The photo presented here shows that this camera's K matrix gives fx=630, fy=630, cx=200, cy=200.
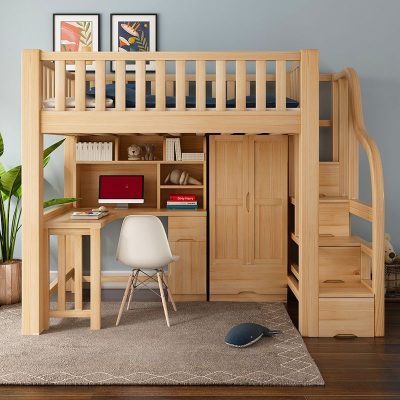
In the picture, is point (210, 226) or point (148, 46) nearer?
point (210, 226)

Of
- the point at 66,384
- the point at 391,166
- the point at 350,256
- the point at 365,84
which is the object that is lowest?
the point at 66,384

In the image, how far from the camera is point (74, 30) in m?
5.63

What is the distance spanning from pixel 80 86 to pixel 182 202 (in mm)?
1587

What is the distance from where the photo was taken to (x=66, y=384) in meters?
3.19

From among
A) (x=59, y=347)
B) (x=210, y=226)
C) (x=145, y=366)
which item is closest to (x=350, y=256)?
(x=210, y=226)

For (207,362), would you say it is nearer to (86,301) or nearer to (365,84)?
(86,301)

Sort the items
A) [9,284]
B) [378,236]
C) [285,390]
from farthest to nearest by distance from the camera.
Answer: [9,284]
[378,236]
[285,390]

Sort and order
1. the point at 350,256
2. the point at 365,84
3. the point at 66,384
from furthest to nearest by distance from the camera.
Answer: the point at 365,84
the point at 350,256
the point at 66,384

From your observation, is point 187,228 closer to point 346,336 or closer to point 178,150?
point 178,150

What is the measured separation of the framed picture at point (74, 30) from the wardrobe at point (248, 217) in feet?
4.98

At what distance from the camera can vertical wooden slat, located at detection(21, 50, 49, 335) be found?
405cm

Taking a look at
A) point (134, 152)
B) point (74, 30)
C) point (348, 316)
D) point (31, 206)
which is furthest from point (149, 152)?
point (348, 316)

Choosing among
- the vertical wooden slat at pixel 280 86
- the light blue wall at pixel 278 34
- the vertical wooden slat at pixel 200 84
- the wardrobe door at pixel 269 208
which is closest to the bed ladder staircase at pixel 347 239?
the wardrobe door at pixel 269 208

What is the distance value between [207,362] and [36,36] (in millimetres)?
3528
